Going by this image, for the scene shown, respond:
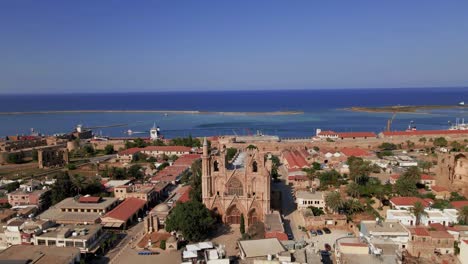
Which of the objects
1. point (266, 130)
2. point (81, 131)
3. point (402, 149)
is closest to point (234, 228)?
point (402, 149)

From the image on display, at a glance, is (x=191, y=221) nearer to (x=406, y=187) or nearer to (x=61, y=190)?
(x=61, y=190)

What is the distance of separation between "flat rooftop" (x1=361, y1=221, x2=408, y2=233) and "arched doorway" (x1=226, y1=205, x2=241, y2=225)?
41.8 feet

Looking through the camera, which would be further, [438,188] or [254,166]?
Answer: [438,188]

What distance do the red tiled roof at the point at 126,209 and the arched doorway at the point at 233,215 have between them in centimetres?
1129

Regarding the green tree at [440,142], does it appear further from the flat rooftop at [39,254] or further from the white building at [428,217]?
the flat rooftop at [39,254]

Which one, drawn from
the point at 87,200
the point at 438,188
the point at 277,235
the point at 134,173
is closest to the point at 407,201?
the point at 438,188

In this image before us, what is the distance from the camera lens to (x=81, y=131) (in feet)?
363

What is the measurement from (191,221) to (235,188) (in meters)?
6.80

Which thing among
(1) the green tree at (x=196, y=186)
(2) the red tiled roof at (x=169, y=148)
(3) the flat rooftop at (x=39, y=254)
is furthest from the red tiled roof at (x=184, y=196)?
(2) the red tiled roof at (x=169, y=148)

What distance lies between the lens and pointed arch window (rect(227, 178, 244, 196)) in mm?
38281

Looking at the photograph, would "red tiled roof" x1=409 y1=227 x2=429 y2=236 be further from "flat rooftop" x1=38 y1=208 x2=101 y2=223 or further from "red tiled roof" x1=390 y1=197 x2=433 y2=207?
"flat rooftop" x1=38 y1=208 x2=101 y2=223

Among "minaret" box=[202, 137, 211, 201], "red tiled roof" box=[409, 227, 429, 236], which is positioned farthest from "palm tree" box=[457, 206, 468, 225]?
"minaret" box=[202, 137, 211, 201]

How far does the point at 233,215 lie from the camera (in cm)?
3844

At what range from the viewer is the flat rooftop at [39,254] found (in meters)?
28.2
